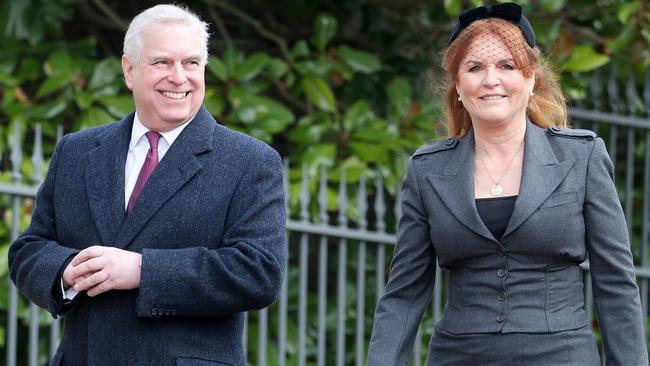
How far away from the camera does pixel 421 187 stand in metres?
4.18

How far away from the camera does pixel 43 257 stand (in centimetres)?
403

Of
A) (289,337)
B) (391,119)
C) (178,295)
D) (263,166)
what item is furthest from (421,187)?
(391,119)

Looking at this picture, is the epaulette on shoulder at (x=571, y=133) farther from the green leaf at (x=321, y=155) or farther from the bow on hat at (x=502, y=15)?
the green leaf at (x=321, y=155)

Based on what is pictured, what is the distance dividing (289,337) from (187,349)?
227 cm

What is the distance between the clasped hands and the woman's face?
0.90 m

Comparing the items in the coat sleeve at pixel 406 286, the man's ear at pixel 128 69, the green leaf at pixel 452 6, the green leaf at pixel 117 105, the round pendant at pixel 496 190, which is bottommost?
the coat sleeve at pixel 406 286

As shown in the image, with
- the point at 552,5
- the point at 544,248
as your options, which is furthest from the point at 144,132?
the point at 552,5

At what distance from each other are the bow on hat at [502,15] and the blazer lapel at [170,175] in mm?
694

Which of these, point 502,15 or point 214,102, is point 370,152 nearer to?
point 214,102

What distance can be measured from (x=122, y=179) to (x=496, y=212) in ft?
3.00

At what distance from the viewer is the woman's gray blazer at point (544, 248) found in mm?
3984

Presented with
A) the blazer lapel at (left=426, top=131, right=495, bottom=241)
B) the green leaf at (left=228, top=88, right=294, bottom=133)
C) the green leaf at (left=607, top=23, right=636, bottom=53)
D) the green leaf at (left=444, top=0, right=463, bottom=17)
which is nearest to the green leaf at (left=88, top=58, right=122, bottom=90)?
the green leaf at (left=228, top=88, right=294, bottom=133)

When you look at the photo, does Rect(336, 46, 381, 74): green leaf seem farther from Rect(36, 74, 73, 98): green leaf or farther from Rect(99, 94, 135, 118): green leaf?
Rect(36, 74, 73, 98): green leaf

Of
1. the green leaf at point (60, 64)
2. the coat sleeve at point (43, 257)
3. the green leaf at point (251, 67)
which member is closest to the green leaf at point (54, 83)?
the green leaf at point (60, 64)
